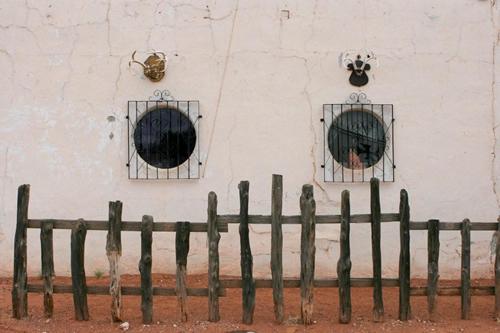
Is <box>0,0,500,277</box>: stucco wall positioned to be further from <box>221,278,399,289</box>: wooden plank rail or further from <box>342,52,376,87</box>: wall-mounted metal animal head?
<box>221,278,399,289</box>: wooden plank rail

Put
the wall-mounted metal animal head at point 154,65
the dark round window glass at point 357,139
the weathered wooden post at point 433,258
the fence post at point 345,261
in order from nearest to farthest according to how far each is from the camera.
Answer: the fence post at point 345,261 → the weathered wooden post at point 433,258 → the wall-mounted metal animal head at point 154,65 → the dark round window glass at point 357,139

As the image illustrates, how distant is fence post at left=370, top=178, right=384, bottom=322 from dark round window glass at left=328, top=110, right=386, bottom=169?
1.98 m

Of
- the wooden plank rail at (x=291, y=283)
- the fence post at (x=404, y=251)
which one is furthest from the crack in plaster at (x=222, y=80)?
the fence post at (x=404, y=251)

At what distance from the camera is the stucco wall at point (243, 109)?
24.1 feet

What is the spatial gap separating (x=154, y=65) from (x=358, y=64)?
2.54m

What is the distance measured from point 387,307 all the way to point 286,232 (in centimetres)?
171

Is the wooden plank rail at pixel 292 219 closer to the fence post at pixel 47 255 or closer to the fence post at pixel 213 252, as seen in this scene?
the fence post at pixel 213 252

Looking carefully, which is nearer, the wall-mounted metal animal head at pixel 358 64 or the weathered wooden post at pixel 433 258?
the weathered wooden post at pixel 433 258

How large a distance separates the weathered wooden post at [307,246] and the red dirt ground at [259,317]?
0.27 meters

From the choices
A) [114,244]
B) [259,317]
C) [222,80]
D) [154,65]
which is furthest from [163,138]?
[259,317]

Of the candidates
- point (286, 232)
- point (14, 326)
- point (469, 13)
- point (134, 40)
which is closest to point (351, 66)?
point (469, 13)

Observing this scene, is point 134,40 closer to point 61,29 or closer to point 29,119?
point 61,29

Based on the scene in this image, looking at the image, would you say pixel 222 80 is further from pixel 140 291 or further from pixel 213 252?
pixel 140 291

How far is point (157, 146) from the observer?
290 inches
